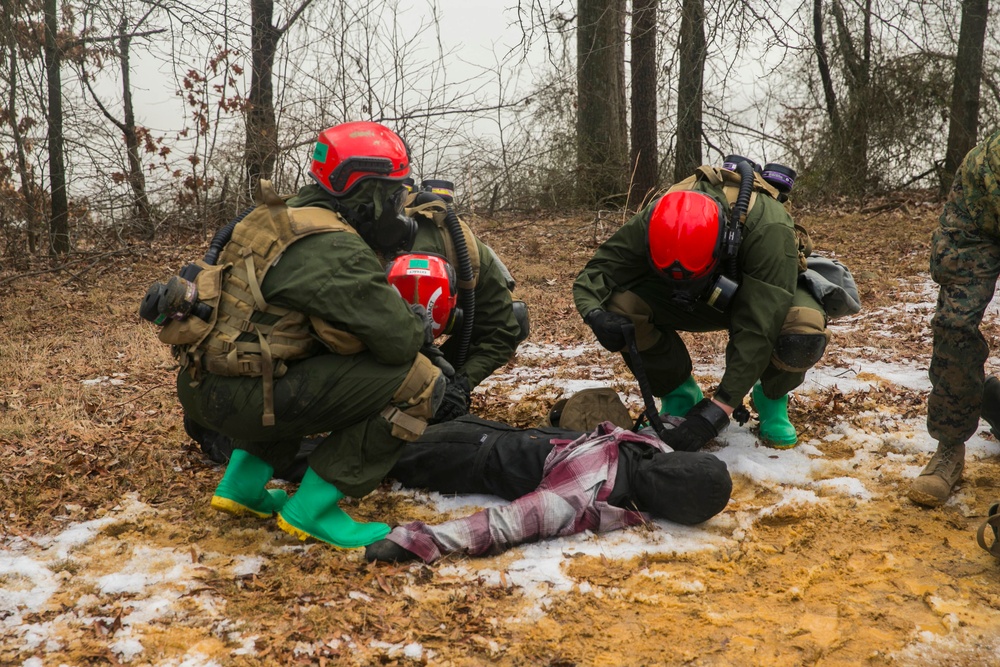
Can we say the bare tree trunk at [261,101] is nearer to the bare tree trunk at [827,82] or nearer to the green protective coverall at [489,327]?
the green protective coverall at [489,327]

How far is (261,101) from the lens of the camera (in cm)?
1019

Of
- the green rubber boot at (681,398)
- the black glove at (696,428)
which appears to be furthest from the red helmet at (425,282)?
the green rubber boot at (681,398)

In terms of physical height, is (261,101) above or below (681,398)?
above

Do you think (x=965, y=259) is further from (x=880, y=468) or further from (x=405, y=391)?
(x=405, y=391)

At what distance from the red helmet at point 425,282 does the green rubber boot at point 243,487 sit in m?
0.99

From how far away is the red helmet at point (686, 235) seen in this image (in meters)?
3.74

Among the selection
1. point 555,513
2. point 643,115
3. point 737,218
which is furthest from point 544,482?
point 643,115

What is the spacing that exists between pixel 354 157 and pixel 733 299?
1919 millimetres

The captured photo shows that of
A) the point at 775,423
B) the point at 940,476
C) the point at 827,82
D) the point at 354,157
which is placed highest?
the point at 827,82

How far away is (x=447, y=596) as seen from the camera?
281cm

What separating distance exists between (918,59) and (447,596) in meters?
12.0

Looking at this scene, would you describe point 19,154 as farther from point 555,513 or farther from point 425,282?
point 555,513

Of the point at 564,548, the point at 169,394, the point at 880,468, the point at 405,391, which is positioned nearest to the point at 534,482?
the point at 564,548

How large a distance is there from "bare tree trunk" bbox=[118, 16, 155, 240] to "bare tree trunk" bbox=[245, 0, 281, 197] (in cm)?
134
